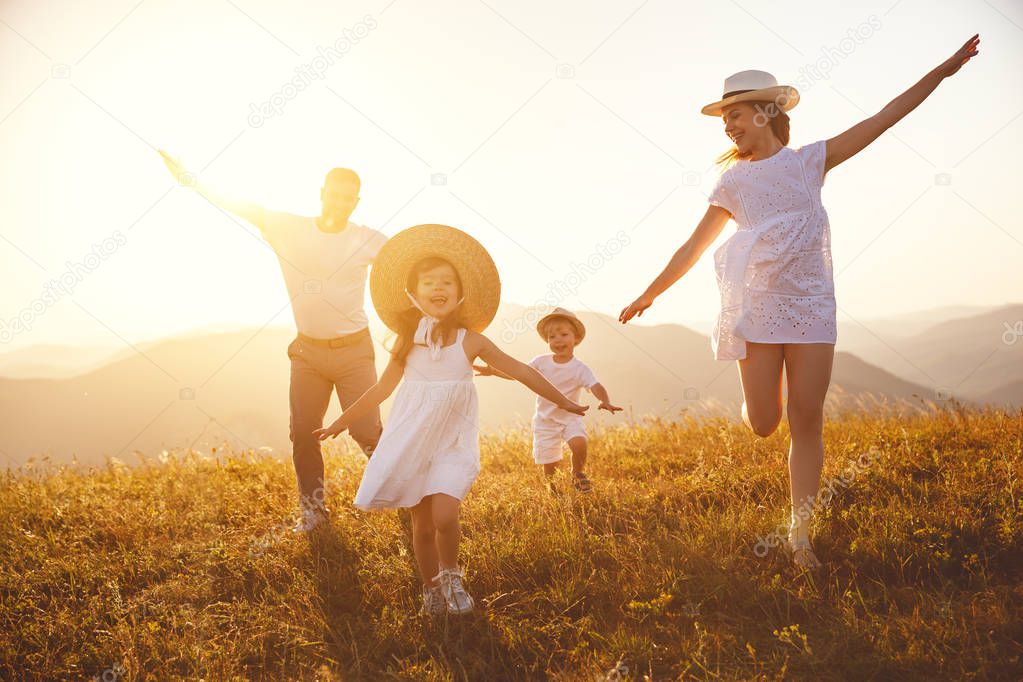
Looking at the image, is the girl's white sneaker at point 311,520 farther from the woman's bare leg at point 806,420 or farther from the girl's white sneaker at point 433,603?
the woman's bare leg at point 806,420

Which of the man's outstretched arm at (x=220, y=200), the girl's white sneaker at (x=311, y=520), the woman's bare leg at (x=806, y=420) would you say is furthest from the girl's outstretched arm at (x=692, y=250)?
the man's outstretched arm at (x=220, y=200)

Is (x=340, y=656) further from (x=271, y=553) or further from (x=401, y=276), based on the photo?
(x=401, y=276)

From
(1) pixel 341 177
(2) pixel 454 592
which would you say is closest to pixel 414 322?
(2) pixel 454 592

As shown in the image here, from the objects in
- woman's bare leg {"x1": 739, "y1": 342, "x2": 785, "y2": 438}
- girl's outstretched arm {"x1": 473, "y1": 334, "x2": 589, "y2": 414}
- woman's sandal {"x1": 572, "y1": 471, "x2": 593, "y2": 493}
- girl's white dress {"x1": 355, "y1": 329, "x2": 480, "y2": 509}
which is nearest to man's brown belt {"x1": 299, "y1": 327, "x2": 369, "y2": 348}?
girl's white dress {"x1": 355, "y1": 329, "x2": 480, "y2": 509}

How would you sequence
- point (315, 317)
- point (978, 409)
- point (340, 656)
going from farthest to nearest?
point (978, 409), point (315, 317), point (340, 656)

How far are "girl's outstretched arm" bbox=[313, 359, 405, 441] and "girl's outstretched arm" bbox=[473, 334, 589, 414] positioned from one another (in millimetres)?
555

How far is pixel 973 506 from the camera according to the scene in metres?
4.26

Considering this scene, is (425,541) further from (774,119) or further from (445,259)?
(774,119)

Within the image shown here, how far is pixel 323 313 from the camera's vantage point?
559 centimetres

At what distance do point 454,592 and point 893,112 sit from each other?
3.84m

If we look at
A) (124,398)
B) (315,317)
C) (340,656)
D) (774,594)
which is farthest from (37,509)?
(124,398)

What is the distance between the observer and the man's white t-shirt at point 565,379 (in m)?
6.23

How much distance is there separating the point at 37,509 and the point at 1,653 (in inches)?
110

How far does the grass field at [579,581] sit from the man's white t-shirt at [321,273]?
5.39 ft
